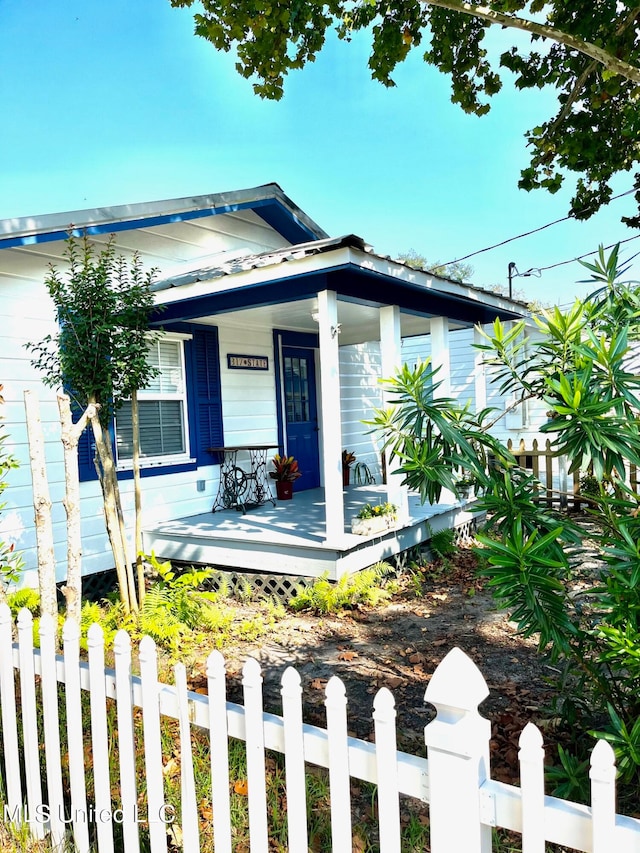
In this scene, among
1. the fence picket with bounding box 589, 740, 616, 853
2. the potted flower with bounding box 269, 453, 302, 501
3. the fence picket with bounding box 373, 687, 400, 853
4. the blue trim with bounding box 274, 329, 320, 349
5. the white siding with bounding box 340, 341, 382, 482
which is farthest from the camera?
the white siding with bounding box 340, 341, 382, 482

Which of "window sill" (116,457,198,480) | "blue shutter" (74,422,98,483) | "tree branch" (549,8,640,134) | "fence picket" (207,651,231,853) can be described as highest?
"tree branch" (549,8,640,134)

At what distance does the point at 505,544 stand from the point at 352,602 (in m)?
3.82

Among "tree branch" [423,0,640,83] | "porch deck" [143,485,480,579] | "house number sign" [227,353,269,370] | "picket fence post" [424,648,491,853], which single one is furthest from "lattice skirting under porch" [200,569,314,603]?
"tree branch" [423,0,640,83]

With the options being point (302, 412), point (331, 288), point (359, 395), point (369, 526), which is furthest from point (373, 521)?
point (359, 395)

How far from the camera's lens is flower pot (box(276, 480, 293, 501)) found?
926 cm

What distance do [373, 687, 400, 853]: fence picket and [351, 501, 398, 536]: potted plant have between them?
486 cm

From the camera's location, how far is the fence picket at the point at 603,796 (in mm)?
1144

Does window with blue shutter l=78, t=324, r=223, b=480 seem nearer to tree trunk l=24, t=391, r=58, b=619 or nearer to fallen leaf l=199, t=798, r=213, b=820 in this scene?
tree trunk l=24, t=391, r=58, b=619

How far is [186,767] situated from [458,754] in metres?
1.03

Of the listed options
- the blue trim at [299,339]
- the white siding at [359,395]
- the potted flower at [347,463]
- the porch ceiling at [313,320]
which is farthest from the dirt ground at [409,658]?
the white siding at [359,395]

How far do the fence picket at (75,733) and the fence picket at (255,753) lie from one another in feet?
2.81

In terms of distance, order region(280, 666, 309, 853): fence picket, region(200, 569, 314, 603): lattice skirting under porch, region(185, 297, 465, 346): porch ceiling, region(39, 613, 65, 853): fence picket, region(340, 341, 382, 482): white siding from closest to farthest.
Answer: region(280, 666, 309, 853): fence picket < region(39, 613, 65, 853): fence picket < region(200, 569, 314, 603): lattice skirting under porch < region(185, 297, 465, 346): porch ceiling < region(340, 341, 382, 482): white siding

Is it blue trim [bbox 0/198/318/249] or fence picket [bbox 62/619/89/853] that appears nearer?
fence picket [bbox 62/619/89/853]

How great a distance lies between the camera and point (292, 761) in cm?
164
